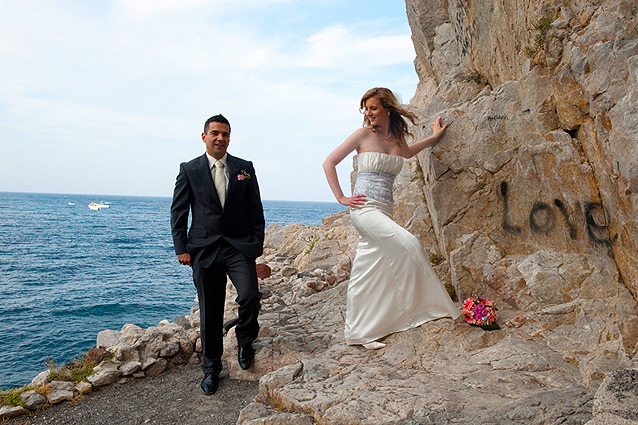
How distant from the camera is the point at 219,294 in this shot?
5.18 m

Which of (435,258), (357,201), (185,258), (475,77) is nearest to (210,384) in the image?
(185,258)

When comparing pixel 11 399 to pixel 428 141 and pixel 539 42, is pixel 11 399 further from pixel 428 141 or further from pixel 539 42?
pixel 539 42

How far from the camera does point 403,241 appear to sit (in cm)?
493

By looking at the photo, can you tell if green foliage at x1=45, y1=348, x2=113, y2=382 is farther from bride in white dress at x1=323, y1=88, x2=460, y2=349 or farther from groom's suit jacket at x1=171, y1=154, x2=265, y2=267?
bride in white dress at x1=323, y1=88, x2=460, y2=349

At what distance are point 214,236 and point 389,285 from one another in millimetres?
2041

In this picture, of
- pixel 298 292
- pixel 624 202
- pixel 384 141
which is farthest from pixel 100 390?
pixel 624 202

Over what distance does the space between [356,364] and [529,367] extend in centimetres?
162

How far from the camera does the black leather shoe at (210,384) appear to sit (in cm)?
493

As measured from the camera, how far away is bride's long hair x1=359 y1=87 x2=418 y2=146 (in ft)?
17.3

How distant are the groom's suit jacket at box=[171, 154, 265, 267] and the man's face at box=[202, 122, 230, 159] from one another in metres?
0.15

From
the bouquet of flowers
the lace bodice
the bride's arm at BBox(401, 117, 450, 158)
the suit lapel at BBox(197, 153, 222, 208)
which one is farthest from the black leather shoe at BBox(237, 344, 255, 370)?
the bride's arm at BBox(401, 117, 450, 158)

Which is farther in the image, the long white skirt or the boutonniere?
the boutonniere

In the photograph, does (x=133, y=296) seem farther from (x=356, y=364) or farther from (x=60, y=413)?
(x=356, y=364)

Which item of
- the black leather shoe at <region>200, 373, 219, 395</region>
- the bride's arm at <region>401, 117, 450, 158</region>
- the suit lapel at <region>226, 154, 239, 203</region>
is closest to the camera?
the black leather shoe at <region>200, 373, 219, 395</region>
